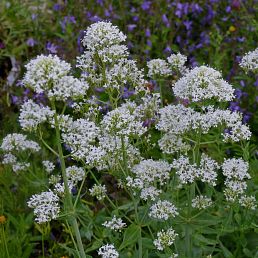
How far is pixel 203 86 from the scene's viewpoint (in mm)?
3170

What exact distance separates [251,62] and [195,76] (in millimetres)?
786

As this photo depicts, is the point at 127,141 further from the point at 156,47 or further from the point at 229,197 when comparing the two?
the point at 156,47

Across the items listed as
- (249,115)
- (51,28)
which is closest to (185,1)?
(51,28)

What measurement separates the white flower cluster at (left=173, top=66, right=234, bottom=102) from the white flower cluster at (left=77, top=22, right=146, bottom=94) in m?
0.38

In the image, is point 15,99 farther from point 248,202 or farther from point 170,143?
point 248,202

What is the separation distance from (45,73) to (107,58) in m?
0.66

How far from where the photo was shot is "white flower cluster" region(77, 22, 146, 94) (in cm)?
329

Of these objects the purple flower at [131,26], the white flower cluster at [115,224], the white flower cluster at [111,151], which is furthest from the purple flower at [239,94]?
the white flower cluster at [115,224]

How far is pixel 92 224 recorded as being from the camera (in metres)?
3.69

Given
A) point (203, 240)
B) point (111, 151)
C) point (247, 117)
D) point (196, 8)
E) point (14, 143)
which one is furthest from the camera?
point (196, 8)

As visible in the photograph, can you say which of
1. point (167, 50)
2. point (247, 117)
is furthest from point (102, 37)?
Answer: point (167, 50)

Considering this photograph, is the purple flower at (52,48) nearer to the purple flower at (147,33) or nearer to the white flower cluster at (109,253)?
the purple flower at (147,33)

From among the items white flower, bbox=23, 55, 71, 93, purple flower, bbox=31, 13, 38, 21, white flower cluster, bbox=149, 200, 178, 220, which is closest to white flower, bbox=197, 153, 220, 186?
white flower cluster, bbox=149, 200, 178, 220

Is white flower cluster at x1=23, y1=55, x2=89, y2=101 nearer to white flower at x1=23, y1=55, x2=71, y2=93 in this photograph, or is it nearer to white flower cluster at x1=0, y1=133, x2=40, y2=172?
white flower at x1=23, y1=55, x2=71, y2=93
